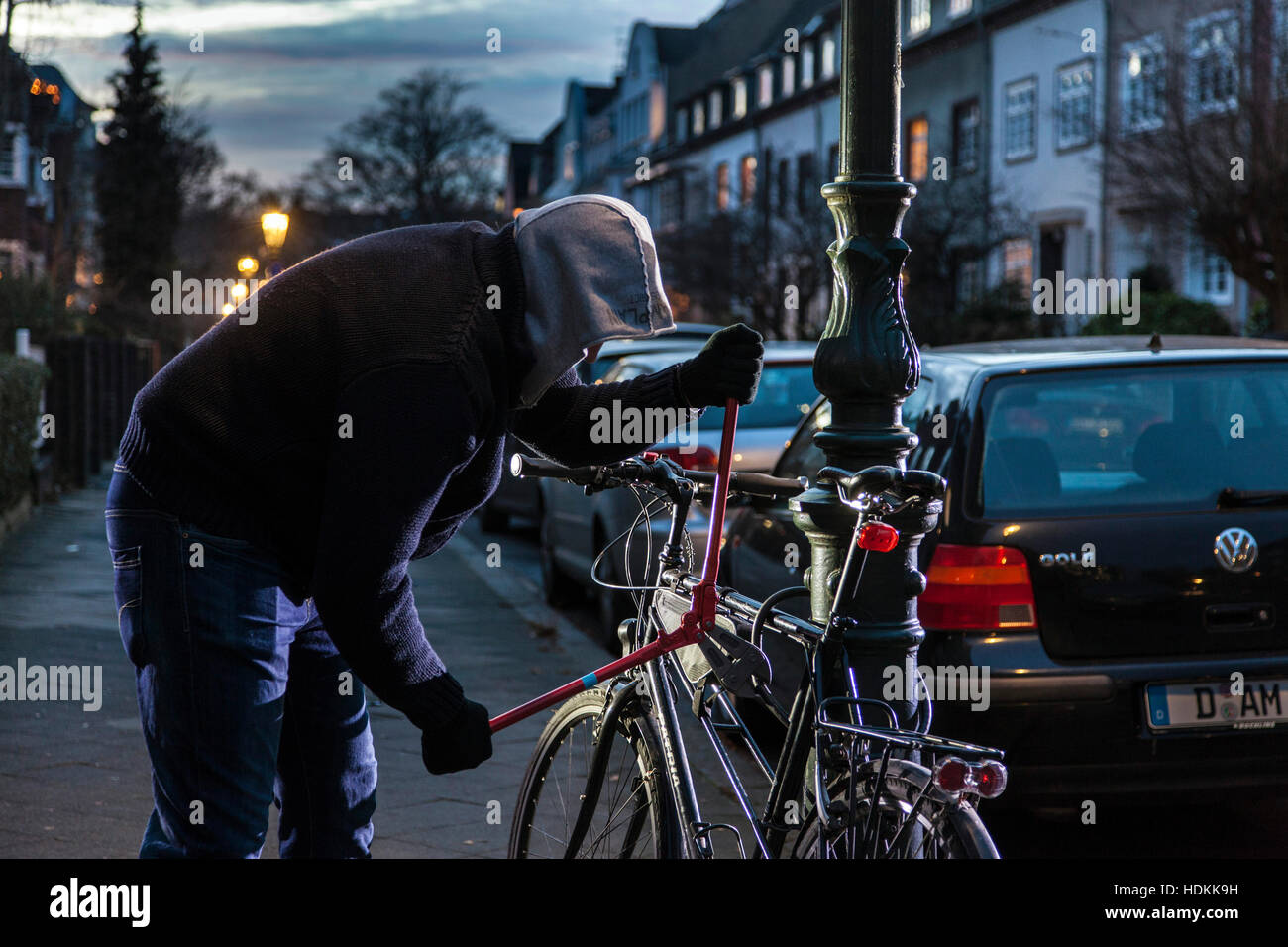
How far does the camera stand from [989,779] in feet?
7.86

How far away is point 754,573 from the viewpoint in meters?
6.02

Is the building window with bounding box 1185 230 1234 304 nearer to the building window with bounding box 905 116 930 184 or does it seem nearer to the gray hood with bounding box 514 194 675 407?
the building window with bounding box 905 116 930 184

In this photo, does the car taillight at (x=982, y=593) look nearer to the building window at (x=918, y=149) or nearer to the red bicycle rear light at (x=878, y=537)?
the red bicycle rear light at (x=878, y=537)

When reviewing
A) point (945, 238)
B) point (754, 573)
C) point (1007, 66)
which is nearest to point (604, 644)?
point (754, 573)

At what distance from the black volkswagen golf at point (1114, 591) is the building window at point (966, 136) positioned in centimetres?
2842

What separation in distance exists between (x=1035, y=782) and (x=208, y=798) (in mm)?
2632

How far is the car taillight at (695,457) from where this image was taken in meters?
8.32

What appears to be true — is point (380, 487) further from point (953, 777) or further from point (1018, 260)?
point (1018, 260)

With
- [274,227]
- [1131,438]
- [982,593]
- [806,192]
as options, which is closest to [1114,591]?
[982,593]

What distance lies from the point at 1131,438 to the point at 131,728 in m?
4.09

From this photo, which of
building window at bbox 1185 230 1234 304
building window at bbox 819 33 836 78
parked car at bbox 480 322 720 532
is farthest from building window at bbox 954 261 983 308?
parked car at bbox 480 322 720 532
